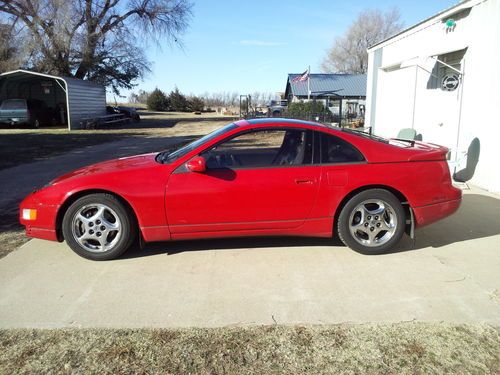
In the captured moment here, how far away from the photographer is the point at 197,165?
14.2 ft

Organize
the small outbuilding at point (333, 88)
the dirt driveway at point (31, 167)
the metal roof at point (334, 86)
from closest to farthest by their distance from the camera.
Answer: the dirt driveway at point (31, 167)
the small outbuilding at point (333, 88)
the metal roof at point (334, 86)

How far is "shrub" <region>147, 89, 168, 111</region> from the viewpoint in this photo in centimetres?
6456

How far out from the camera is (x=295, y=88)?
149ft

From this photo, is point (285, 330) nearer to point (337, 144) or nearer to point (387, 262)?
point (387, 262)

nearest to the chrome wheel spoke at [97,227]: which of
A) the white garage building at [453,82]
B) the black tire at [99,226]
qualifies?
the black tire at [99,226]

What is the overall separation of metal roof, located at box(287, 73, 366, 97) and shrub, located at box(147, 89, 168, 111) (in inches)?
1029

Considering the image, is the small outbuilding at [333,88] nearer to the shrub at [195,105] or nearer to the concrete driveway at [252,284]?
the shrub at [195,105]

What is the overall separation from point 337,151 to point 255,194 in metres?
1.00

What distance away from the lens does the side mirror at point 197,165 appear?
4.33 m

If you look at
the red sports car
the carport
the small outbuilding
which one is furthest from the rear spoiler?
the small outbuilding

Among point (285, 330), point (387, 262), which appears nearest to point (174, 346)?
point (285, 330)

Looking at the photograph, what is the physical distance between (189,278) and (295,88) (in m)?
43.0

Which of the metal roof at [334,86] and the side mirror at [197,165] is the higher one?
the metal roof at [334,86]

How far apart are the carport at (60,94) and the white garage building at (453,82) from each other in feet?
61.7
